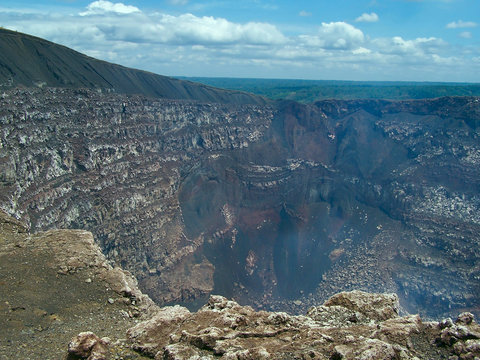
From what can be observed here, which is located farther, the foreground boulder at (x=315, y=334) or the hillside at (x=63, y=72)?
the hillside at (x=63, y=72)

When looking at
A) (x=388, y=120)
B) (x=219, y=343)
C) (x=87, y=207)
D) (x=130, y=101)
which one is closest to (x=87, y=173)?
(x=87, y=207)

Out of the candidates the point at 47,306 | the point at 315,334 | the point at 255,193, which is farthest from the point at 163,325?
the point at 255,193

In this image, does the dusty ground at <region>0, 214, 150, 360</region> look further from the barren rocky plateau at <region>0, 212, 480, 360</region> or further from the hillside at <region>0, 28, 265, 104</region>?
the hillside at <region>0, 28, 265, 104</region>

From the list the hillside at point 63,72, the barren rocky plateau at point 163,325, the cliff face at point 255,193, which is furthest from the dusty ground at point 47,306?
the hillside at point 63,72

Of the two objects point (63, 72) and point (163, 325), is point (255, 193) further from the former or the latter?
point (163, 325)

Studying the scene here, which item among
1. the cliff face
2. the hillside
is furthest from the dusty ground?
the hillside

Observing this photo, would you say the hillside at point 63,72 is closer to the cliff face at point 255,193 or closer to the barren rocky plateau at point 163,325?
the cliff face at point 255,193
